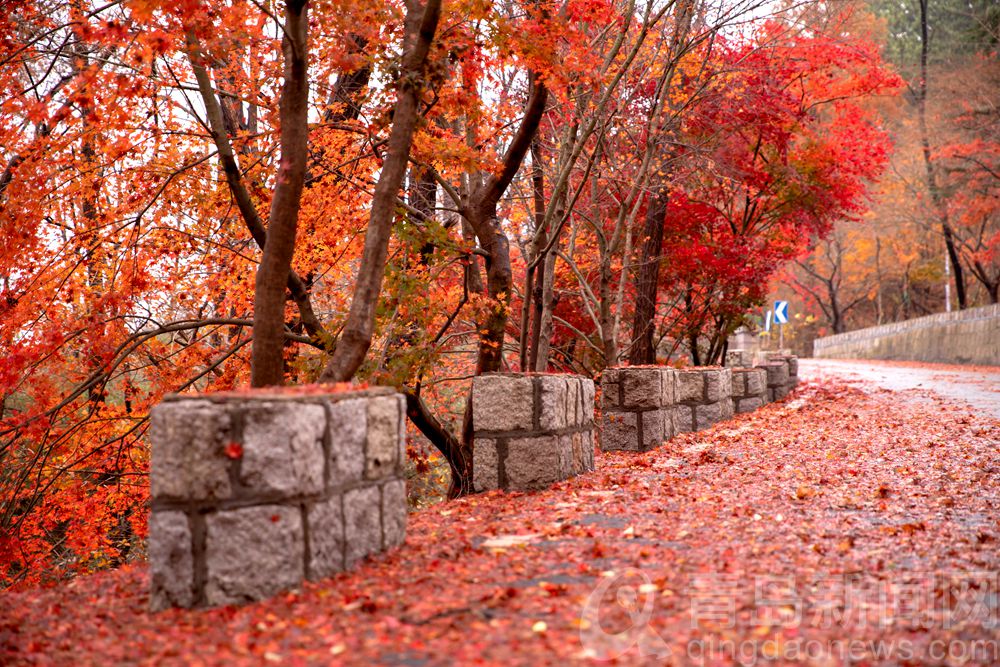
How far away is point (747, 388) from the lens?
13883 millimetres

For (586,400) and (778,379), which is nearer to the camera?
(586,400)

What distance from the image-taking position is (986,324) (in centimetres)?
2498

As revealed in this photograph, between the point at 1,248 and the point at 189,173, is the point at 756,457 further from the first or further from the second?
the point at 1,248

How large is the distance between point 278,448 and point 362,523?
0.81 metres

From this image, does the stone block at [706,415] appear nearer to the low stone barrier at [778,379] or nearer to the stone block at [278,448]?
the low stone barrier at [778,379]

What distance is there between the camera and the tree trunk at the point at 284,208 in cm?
521

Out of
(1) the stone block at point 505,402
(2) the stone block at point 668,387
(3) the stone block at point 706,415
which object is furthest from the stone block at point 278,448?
(3) the stone block at point 706,415

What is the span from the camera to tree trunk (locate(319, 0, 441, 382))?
18.1 ft

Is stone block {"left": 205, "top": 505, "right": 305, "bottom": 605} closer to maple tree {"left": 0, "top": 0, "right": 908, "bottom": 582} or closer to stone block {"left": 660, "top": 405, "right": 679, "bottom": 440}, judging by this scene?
maple tree {"left": 0, "top": 0, "right": 908, "bottom": 582}

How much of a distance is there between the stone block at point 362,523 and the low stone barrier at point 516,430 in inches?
81.3

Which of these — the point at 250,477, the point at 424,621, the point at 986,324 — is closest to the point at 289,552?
the point at 250,477

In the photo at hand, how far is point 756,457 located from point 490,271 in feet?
10.2

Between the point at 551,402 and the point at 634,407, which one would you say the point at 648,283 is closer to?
the point at 634,407

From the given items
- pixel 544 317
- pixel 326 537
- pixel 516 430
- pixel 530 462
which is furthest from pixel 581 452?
pixel 326 537
